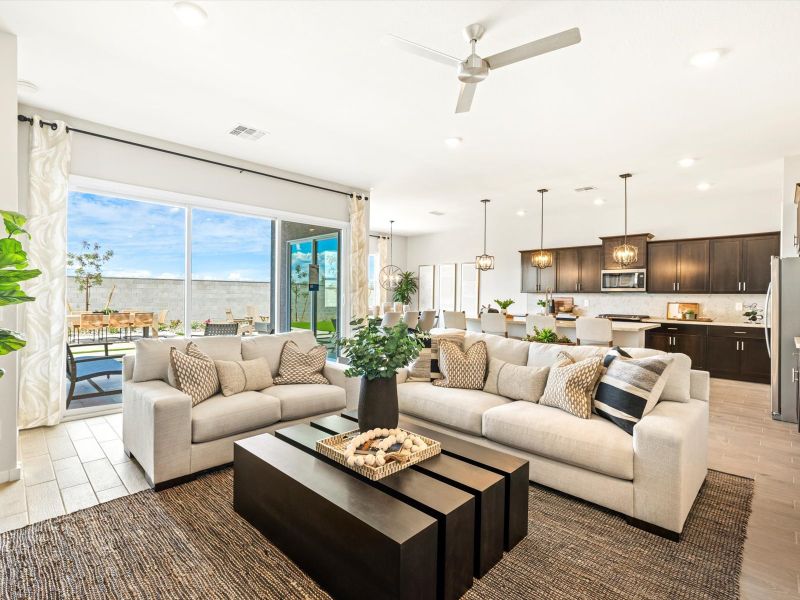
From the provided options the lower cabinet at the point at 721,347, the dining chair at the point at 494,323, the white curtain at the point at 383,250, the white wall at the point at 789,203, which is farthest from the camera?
the white curtain at the point at 383,250

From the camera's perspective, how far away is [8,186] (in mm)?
2646

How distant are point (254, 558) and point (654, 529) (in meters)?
2.06

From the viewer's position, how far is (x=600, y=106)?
3514mm

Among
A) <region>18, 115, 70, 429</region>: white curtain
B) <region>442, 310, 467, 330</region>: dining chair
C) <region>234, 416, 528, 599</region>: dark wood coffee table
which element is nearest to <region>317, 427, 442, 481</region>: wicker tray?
<region>234, 416, 528, 599</region>: dark wood coffee table

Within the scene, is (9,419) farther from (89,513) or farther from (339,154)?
(339,154)

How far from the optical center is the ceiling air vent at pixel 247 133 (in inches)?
166

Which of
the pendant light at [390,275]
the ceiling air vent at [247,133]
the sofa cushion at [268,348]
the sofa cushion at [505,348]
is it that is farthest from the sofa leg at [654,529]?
the pendant light at [390,275]

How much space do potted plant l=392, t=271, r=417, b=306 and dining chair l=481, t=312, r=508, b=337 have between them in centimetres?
472

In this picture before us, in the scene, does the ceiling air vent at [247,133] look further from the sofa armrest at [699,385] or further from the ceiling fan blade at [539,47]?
the sofa armrest at [699,385]

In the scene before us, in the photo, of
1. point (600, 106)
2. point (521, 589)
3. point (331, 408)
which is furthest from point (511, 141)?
point (521, 589)

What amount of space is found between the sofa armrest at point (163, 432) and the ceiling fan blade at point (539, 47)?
2.89 meters

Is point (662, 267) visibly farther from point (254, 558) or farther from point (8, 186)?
point (8, 186)

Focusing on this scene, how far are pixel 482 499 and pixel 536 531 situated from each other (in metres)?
0.68

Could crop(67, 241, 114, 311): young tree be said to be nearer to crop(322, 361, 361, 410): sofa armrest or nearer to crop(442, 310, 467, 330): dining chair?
crop(322, 361, 361, 410): sofa armrest
